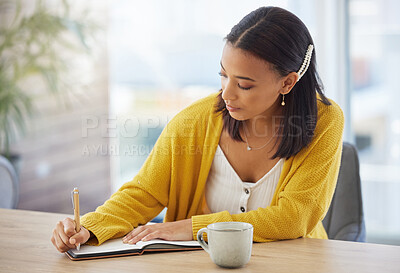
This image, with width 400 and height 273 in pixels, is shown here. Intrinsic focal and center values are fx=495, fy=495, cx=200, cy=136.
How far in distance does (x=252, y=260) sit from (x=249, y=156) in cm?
52

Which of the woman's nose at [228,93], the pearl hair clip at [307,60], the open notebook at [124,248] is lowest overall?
the open notebook at [124,248]

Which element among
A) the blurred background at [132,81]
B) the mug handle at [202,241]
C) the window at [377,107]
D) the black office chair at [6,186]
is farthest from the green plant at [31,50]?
the mug handle at [202,241]

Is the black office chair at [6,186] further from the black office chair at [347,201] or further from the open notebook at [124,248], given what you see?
the black office chair at [347,201]

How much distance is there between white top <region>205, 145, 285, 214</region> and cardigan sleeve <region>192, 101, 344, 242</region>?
0.26ft

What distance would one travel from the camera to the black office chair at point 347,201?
1.77 meters

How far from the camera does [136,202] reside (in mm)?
1465

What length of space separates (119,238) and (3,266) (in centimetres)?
30

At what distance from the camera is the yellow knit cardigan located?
1.34 metres

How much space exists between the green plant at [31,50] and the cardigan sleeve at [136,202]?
179 centimetres

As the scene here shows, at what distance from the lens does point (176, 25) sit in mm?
3348

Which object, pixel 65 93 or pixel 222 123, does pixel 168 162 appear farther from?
pixel 65 93

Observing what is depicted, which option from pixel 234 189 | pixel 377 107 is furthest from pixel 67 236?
pixel 377 107

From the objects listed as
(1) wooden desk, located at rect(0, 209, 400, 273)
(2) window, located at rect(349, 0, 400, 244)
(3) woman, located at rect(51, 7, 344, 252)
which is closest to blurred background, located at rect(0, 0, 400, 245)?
(2) window, located at rect(349, 0, 400, 244)

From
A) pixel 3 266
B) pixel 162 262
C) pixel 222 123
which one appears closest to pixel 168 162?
pixel 222 123
